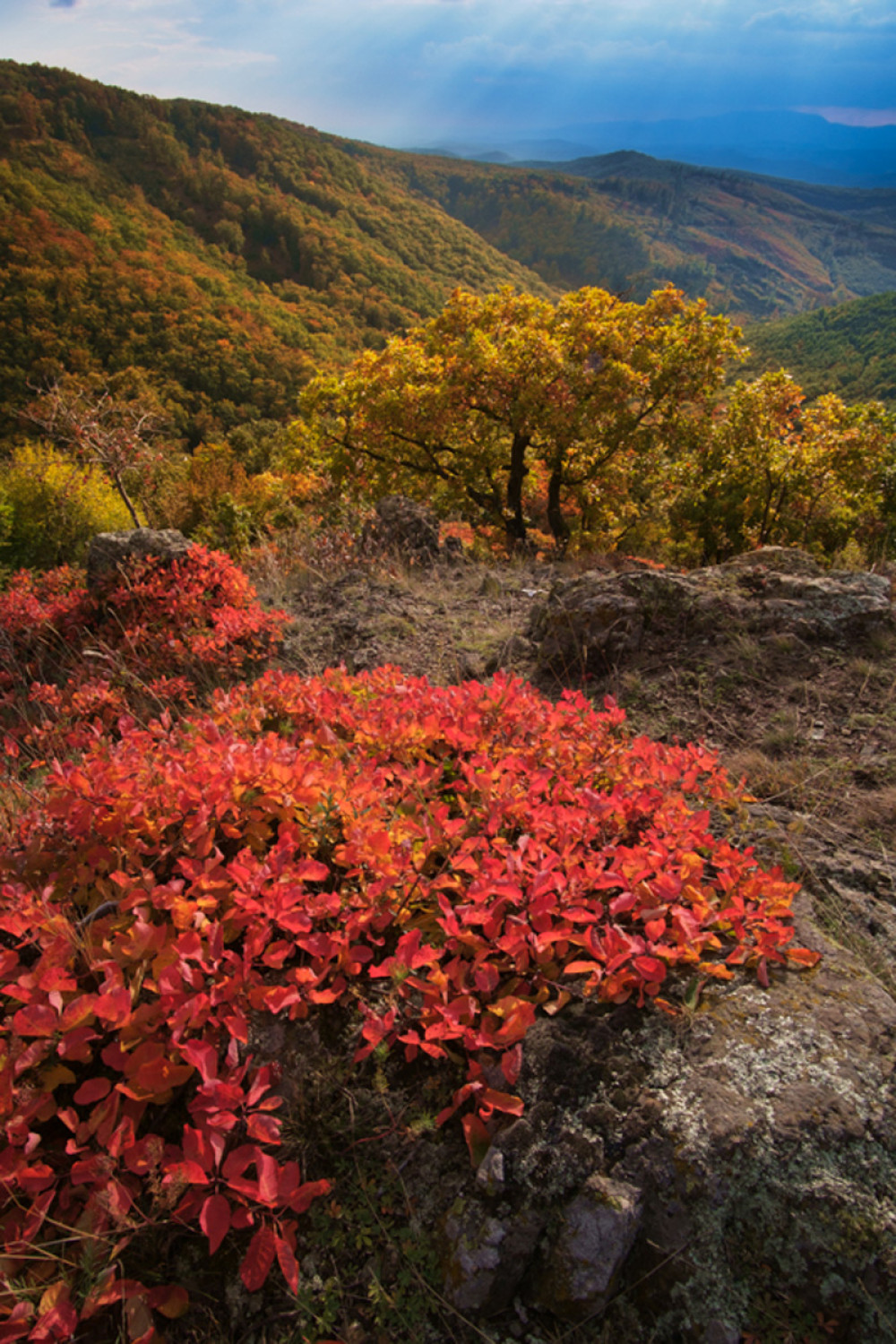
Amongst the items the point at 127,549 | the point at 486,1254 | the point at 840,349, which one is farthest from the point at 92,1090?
the point at 840,349

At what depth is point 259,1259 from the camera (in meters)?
1.19

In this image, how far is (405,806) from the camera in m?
2.14

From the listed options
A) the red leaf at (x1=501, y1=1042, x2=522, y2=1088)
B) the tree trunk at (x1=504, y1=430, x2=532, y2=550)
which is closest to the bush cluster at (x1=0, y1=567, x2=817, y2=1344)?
the red leaf at (x1=501, y1=1042, x2=522, y2=1088)

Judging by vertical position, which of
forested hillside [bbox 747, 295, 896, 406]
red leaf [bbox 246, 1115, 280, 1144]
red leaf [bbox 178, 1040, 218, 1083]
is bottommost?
red leaf [bbox 246, 1115, 280, 1144]

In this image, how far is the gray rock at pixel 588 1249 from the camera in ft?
4.02

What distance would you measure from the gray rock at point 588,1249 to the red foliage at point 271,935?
0.23m

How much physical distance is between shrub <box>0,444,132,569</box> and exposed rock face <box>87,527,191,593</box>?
14317 millimetres

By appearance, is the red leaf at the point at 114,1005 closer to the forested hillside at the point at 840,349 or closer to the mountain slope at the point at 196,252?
the mountain slope at the point at 196,252

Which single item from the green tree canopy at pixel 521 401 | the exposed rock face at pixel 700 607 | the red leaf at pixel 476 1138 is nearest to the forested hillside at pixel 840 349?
the green tree canopy at pixel 521 401

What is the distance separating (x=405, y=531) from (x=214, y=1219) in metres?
6.98

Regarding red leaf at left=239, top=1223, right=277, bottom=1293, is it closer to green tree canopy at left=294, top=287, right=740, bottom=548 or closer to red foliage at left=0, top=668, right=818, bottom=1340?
red foliage at left=0, top=668, right=818, bottom=1340

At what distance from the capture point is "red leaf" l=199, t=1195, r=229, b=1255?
1178mm

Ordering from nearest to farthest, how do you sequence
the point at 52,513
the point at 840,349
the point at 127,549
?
the point at 127,549 → the point at 52,513 → the point at 840,349

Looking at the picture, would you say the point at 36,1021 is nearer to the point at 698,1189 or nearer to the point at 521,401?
the point at 698,1189
